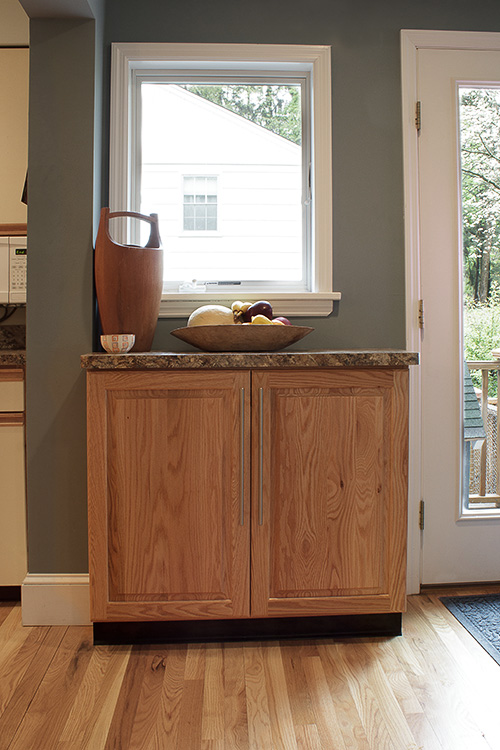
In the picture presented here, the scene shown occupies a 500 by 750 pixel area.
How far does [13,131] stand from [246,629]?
7.14 feet

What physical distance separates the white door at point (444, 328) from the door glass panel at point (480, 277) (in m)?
0.05

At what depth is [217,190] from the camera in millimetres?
2184

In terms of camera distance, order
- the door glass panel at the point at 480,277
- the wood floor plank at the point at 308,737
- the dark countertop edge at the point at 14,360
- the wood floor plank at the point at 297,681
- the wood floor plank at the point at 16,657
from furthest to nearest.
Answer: the door glass panel at the point at 480,277
the dark countertop edge at the point at 14,360
the wood floor plank at the point at 16,657
the wood floor plank at the point at 297,681
the wood floor plank at the point at 308,737

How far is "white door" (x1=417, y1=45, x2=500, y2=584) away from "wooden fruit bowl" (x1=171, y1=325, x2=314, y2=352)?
0.68 metres

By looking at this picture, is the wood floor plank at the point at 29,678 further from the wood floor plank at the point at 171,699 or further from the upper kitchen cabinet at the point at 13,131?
the upper kitchen cabinet at the point at 13,131

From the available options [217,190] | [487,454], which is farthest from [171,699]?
[217,190]

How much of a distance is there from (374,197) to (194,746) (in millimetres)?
1896

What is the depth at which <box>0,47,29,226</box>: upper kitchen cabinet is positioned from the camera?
2.23 m

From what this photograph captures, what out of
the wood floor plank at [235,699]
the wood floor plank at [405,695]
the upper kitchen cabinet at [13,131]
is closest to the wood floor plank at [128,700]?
the wood floor plank at [235,699]

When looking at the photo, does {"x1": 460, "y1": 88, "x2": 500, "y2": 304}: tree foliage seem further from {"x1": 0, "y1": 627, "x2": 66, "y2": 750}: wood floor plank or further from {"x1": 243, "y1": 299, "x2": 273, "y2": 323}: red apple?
{"x1": 0, "y1": 627, "x2": 66, "y2": 750}: wood floor plank

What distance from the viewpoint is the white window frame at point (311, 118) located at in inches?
80.2

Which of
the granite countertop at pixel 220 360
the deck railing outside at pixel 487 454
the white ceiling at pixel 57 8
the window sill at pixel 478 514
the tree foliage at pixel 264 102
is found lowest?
the window sill at pixel 478 514

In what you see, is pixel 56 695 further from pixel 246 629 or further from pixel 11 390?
pixel 11 390

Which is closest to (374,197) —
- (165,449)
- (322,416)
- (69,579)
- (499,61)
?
(499,61)
